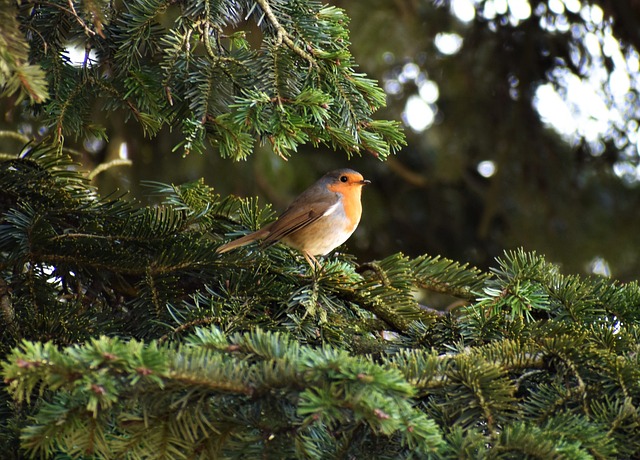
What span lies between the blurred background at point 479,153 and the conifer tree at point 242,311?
2564mm

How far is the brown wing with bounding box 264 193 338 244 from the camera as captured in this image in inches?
116

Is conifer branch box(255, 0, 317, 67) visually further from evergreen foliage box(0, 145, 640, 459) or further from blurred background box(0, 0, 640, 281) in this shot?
blurred background box(0, 0, 640, 281)

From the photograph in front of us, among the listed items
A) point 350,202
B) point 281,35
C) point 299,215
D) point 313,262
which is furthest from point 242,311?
point 350,202

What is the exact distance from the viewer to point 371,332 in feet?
7.58

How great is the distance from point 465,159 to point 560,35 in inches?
52.9

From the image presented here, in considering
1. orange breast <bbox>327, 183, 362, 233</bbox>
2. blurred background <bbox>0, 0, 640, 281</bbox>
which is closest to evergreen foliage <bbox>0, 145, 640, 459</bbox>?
orange breast <bbox>327, 183, 362, 233</bbox>

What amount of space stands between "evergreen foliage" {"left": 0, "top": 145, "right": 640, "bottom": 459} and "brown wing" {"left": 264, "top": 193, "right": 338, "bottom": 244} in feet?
0.24

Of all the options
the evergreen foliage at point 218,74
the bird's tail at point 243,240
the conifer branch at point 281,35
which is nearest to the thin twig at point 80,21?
the evergreen foliage at point 218,74

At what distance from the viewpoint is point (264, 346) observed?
1505 mm

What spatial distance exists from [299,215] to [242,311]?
149 cm

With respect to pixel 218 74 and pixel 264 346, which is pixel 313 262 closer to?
pixel 218 74

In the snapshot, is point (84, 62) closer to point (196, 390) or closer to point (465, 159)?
point (196, 390)

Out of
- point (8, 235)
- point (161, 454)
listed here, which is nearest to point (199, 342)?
point (161, 454)

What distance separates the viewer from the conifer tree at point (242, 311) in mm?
1409
